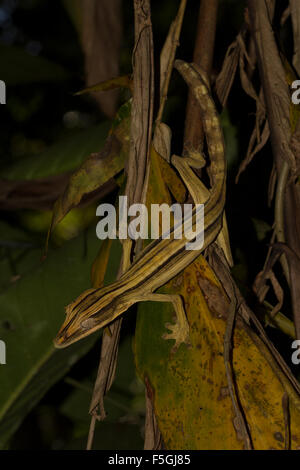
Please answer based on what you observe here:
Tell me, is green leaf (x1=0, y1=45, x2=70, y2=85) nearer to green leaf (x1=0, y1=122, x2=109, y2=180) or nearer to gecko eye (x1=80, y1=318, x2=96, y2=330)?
green leaf (x1=0, y1=122, x2=109, y2=180)

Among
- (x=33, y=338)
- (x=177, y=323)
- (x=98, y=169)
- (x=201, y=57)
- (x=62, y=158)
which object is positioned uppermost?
(x=62, y=158)

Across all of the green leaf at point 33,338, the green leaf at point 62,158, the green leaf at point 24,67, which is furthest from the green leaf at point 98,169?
the green leaf at point 24,67

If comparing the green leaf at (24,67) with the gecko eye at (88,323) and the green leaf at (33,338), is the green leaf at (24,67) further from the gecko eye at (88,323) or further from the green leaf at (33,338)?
the gecko eye at (88,323)

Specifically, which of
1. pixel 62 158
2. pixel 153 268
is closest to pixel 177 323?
pixel 153 268

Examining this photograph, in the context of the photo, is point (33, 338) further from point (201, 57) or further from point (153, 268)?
point (201, 57)

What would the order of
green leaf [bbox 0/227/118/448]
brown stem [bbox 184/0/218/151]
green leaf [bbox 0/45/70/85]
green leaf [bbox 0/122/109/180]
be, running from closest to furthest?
brown stem [bbox 184/0/218/151] < green leaf [bbox 0/227/118/448] < green leaf [bbox 0/122/109/180] < green leaf [bbox 0/45/70/85]

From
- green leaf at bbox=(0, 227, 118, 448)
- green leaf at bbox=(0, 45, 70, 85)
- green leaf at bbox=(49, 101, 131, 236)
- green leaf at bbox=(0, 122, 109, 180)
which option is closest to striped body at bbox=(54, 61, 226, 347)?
green leaf at bbox=(49, 101, 131, 236)
